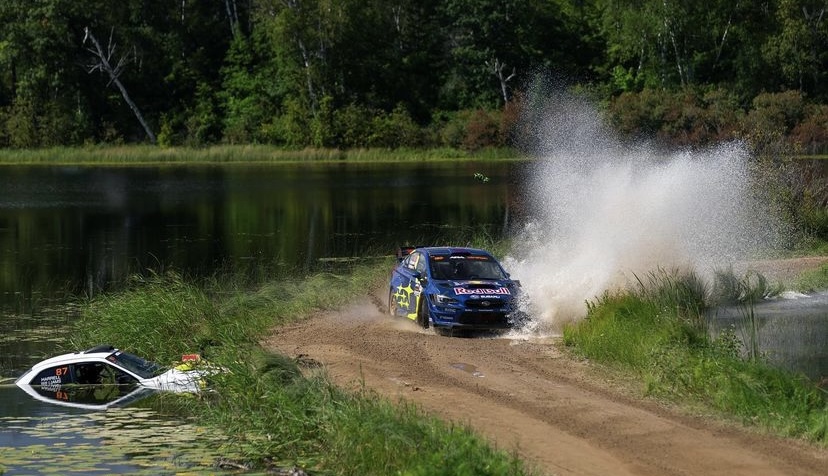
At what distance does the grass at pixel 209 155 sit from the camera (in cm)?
11150

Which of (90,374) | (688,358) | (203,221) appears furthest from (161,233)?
(688,358)

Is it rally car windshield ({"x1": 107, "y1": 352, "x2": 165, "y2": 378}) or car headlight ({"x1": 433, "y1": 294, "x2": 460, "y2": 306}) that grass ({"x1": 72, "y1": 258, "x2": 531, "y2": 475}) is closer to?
rally car windshield ({"x1": 107, "y1": 352, "x2": 165, "y2": 378})

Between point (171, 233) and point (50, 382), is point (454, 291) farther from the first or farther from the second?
point (171, 233)

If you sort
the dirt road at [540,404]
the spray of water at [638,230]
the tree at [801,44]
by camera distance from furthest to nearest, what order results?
the tree at [801,44]
the spray of water at [638,230]
the dirt road at [540,404]

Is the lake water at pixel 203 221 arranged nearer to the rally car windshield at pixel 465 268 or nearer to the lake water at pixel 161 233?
the lake water at pixel 161 233

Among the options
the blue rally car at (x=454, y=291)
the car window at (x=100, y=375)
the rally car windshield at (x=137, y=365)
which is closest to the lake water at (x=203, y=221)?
the car window at (x=100, y=375)

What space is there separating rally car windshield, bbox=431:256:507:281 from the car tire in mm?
748

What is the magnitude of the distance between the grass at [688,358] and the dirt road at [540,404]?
560 millimetres

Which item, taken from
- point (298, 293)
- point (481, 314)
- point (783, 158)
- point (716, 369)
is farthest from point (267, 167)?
point (716, 369)

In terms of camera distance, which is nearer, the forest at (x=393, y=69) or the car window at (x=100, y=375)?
the car window at (x=100, y=375)

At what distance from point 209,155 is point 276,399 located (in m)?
92.8

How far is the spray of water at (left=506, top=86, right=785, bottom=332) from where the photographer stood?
31.5m

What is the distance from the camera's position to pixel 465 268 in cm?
3003

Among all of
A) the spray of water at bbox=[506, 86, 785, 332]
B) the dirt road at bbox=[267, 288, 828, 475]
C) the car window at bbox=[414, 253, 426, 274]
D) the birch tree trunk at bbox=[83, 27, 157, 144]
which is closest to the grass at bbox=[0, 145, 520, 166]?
the birch tree trunk at bbox=[83, 27, 157, 144]
